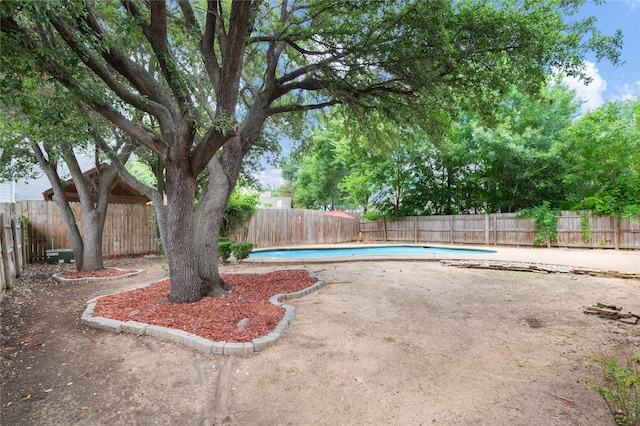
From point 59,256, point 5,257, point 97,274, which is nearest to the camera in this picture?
point 5,257

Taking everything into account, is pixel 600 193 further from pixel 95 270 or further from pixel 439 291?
pixel 95 270

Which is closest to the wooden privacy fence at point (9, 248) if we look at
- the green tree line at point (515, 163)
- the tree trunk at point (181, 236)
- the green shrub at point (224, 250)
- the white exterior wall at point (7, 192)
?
the tree trunk at point (181, 236)

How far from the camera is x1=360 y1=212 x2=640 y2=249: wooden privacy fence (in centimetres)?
1218

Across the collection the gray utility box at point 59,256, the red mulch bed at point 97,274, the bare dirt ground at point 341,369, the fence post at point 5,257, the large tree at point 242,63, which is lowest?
the bare dirt ground at point 341,369

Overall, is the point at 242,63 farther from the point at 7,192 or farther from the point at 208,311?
the point at 7,192

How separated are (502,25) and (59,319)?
7.24 metres

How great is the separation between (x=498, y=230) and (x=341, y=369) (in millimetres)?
14849

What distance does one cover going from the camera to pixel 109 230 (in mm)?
10867

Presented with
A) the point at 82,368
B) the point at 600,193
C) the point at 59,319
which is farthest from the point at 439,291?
the point at 600,193

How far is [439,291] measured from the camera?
570cm

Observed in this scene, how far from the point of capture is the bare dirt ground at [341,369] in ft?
7.19

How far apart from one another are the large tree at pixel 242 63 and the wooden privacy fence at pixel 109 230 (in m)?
6.69

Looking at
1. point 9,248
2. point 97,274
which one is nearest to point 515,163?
point 97,274

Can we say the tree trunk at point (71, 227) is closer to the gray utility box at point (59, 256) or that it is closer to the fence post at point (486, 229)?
the gray utility box at point (59, 256)
